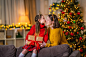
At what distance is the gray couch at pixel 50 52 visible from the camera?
2.11 metres

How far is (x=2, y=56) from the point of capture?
245 centimetres

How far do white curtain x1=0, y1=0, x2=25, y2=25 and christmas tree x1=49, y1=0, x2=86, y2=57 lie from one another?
2.12 meters

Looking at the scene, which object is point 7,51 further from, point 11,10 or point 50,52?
point 11,10

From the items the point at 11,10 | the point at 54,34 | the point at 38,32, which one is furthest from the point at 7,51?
the point at 11,10

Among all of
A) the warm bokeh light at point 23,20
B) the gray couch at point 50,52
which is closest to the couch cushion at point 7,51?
the gray couch at point 50,52

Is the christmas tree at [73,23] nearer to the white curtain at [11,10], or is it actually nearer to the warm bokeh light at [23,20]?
the warm bokeh light at [23,20]

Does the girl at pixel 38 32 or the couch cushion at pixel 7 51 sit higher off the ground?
the girl at pixel 38 32

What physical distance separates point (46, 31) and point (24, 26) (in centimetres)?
254

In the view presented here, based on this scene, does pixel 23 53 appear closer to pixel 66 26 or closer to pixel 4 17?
pixel 66 26

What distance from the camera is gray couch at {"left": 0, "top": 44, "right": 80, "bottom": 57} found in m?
2.11

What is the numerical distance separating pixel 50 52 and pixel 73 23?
2.38m

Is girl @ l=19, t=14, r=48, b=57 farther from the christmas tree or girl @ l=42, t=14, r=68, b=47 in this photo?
the christmas tree

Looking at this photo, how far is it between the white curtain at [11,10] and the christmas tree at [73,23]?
2.12 meters

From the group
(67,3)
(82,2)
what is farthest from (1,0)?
(82,2)
